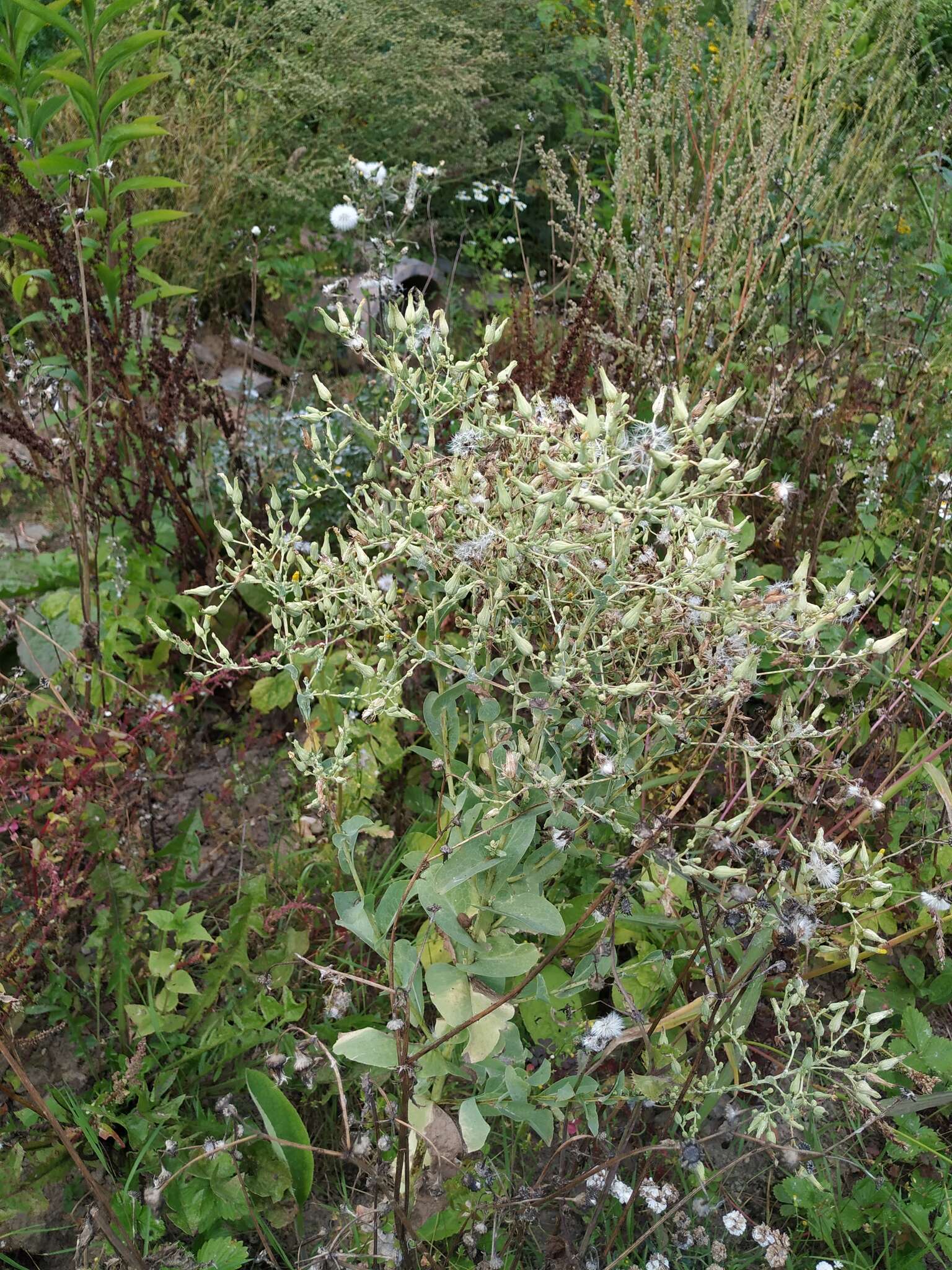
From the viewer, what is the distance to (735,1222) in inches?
50.7

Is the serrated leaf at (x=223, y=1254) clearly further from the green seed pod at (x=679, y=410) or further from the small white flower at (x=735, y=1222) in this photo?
the green seed pod at (x=679, y=410)

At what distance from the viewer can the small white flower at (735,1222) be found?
4.17 ft

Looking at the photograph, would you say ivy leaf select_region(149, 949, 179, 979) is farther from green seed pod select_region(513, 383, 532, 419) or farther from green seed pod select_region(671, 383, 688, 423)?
green seed pod select_region(671, 383, 688, 423)

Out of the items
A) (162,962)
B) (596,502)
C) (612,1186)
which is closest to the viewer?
(596,502)

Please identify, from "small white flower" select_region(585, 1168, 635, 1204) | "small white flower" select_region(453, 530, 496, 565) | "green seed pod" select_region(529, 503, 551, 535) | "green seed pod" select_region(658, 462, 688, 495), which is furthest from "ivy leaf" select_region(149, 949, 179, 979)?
"green seed pod" select_region(658, 462, 688, 495)

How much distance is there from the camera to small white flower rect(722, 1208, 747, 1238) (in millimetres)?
1271

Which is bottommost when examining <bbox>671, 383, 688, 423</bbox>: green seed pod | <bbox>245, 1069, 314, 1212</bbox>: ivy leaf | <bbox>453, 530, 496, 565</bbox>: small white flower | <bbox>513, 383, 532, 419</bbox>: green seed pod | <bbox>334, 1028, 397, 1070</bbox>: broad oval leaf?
<bbox>245, 1069, 314, 1212</bbox>: ivy leaf

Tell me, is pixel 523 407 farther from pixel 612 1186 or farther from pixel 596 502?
pixel 612 1186

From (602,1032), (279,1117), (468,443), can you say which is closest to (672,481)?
(468,443)

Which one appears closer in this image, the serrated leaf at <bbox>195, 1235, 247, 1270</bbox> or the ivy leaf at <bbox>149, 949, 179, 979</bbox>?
the serrated leaf at <bbox>195, 1235, 247, 1270</bbox>

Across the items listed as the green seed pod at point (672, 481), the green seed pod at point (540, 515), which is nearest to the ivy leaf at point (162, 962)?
the green seed pod at point (540, 515)

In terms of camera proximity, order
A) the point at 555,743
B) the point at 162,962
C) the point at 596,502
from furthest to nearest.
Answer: the point at 162,962, the point at 555,743, the point at 596,502

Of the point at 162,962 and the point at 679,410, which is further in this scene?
the point at 162,962

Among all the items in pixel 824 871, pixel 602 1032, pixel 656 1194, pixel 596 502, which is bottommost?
pixel 656 1194
